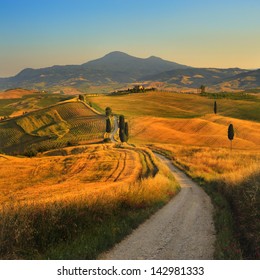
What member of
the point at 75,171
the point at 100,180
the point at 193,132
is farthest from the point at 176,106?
the point at 100,180

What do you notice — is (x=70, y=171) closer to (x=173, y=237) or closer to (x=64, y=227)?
(x=173, y=237)

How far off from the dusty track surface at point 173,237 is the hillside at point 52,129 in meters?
71.7

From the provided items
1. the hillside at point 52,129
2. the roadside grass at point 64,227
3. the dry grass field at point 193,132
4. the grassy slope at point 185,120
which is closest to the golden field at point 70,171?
the roadside grass at point 64,227

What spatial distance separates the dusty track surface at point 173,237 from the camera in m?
11.5

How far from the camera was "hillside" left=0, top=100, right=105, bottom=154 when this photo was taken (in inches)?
3795

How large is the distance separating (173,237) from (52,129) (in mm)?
102995

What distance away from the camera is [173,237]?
13.7 m

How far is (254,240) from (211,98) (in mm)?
184714

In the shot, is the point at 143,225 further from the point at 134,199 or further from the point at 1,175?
the point at 1,175

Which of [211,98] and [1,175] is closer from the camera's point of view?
[1,175]

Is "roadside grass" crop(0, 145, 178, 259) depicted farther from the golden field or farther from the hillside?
the hillside
